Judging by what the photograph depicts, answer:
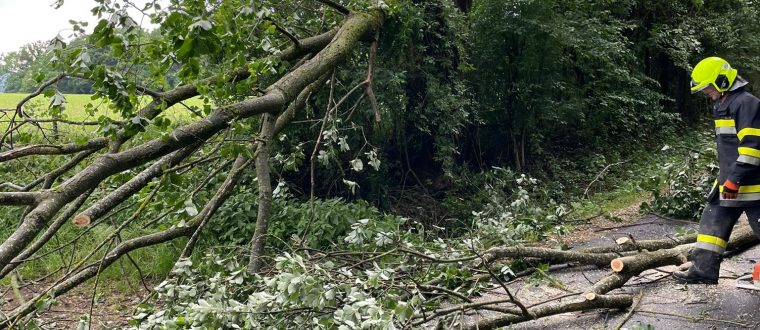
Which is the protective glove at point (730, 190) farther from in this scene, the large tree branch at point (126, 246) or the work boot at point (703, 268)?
the large tree branch at point (126, 246)

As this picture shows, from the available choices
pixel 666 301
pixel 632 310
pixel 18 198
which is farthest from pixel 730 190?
pixel 18 198

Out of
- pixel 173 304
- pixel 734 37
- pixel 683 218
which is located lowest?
pixel 683 218

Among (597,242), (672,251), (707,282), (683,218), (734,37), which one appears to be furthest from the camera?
(734,37)

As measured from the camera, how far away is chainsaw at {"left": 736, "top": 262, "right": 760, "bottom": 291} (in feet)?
14.8

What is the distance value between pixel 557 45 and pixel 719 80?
652cm

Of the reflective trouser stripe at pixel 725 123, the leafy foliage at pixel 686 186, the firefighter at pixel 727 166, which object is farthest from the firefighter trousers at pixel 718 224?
the leafy foliage at pixel 686 186

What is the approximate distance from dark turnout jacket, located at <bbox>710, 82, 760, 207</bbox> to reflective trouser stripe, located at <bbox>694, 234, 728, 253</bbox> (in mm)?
256

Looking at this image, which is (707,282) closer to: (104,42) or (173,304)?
(173,304)

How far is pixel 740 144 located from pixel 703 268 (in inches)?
35.7

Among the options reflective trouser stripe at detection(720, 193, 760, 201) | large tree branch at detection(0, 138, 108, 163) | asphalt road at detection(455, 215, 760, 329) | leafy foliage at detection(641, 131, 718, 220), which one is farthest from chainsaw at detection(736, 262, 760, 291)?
large tree branch at detection(0, 138, 108, 163)

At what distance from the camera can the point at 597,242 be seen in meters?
7.21

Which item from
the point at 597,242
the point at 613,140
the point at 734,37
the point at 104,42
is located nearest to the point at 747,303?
the point at 597,242

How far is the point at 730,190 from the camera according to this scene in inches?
183

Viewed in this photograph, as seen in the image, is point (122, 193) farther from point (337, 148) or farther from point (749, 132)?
point (337, 148)
